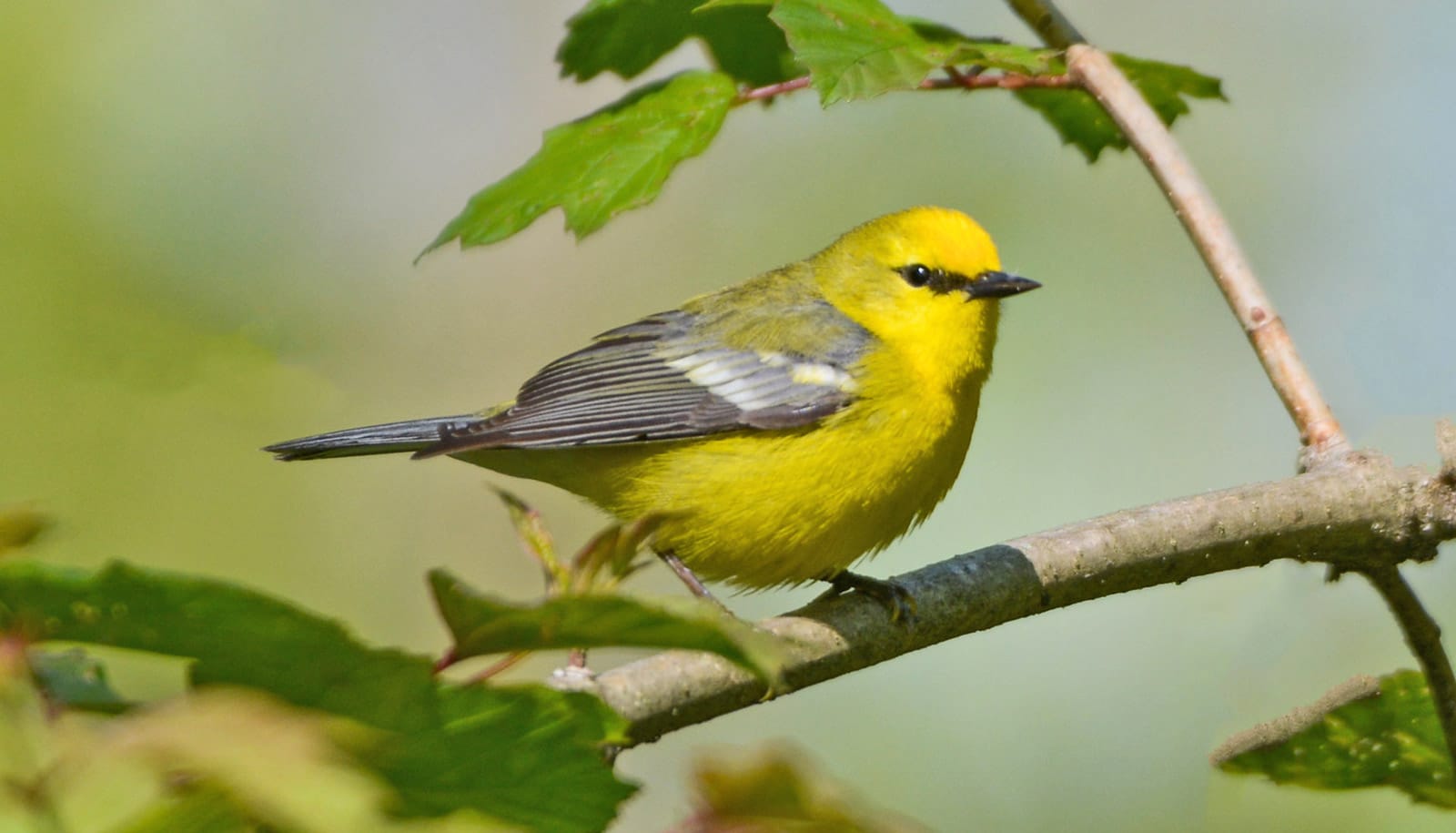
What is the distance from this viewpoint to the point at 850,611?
2586 millimetres

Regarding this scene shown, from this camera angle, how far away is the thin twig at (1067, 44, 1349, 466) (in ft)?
9.28

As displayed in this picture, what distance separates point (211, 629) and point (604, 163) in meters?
2.00

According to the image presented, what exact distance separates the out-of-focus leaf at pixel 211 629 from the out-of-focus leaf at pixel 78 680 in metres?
0.11

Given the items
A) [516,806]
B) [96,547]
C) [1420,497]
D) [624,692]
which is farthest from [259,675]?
[96,547]

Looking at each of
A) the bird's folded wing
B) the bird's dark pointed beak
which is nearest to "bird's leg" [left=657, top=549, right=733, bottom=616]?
the bird's folded wing

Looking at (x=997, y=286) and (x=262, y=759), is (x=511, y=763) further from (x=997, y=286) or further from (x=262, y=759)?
(x=997, y=286)

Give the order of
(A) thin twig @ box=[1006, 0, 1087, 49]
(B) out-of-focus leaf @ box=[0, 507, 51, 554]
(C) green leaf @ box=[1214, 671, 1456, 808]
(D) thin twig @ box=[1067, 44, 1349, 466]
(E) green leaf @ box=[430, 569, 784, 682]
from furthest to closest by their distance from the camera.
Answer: (A) thin twig @ box=[1006, 0, 1087, 49], (D) thin twig @ box=[1067, 44, 1349, 466], (C) green leaf @ box=[1214, 671, 1456, 808], (E) green leaf @ box=[430, 569, 784, 682], (B) out-of-focus leaf @ box=[0, 507, 51, 554]

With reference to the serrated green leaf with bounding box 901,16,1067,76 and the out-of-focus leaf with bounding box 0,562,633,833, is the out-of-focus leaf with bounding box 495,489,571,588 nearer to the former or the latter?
the out-of-focus leaf with bounding box 0,562,633,833

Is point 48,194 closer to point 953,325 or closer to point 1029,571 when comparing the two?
point 953,325

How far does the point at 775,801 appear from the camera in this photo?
90cm

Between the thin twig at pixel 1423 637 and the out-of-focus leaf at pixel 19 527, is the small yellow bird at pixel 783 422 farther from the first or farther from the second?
the out-of-focus leaf at pixel 19 527

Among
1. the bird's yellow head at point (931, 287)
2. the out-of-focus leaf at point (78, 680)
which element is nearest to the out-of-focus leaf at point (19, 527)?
the out-of-focus leaf at point (78, 680)

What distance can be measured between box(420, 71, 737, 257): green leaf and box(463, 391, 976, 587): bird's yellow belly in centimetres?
78

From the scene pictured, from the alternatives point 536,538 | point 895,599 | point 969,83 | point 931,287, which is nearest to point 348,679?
point 536,538
